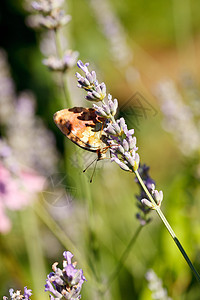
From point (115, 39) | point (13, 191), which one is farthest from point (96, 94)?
point (115, 39)

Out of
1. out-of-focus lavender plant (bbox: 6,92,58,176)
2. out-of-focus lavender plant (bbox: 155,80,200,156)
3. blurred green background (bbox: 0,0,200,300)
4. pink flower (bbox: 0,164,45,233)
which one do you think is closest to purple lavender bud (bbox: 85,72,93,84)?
blurred green background (bbox: 0,0,200,300)

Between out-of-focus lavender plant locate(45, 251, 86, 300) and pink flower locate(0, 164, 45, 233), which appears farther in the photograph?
pink flower locate(0, 164, 45, 233)

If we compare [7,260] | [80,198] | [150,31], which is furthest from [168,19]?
[7,260]

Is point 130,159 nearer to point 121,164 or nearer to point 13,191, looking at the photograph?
point 121,164

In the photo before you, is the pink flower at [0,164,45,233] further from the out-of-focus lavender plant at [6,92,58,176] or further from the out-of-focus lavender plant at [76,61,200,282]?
the out-of-focus lavender plant at [76,61,200,282]

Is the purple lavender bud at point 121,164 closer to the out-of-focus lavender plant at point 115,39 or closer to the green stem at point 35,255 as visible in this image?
the green stem at point 35,255

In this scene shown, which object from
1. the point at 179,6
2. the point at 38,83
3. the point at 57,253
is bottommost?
the point at 57,253

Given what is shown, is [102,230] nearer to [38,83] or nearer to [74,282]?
[74,282]
